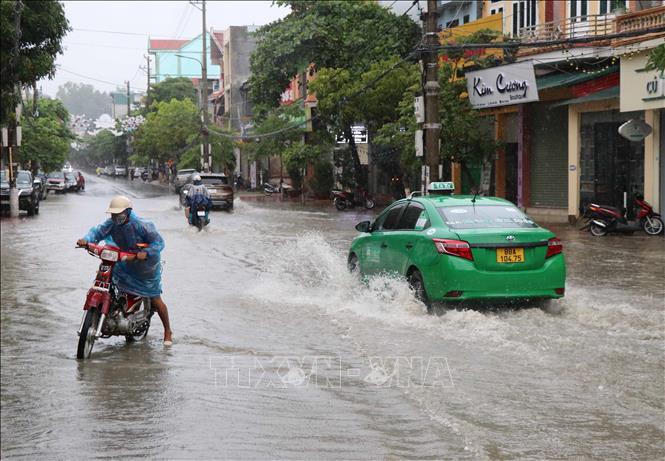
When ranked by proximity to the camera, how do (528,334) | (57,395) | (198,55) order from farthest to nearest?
(198,55) → (528,334) → (57,395)

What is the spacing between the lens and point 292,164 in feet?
147

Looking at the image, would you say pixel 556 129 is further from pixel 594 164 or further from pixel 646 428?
pixel 646 428

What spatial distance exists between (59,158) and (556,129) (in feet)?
147

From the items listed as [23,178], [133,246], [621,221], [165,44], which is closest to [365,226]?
[133,246]

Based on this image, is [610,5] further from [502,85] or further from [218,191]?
[218,191]

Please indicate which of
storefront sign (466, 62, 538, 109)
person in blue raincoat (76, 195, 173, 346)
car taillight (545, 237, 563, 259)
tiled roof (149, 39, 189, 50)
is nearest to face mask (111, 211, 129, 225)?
person in blue raincoat (76, 195, 173, 346)

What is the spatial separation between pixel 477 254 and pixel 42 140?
57.8 m

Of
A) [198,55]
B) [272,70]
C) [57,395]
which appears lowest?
[57,395]

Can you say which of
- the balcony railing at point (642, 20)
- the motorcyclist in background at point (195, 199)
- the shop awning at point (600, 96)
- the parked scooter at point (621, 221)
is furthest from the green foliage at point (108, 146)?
the parked scooter at point (621, 221)

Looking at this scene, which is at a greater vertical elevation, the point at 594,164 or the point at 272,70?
the point at 272,70

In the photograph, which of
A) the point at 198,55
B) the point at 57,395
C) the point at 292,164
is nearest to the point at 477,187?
the point at 292,164

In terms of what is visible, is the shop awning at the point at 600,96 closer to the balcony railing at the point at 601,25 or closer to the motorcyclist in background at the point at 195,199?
the balcony railing at the point at 601,25

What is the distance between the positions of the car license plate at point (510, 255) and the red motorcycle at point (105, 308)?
12.6ft

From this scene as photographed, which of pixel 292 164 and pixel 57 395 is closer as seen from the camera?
pixel 57 395
